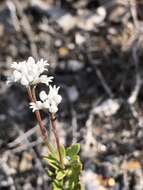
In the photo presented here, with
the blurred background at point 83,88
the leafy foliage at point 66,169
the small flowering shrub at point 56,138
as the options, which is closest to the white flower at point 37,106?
the small flowering shrub at point 56,138

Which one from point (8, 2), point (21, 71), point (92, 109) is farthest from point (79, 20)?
point (21, 71)

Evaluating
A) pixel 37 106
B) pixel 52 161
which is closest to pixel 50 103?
pixel 37 106

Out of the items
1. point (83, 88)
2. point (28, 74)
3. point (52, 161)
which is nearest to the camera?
point (28, 74)

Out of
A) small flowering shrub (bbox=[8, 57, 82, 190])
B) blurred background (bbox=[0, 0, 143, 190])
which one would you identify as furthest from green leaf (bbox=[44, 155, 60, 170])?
blurred background (bbox=[0, 0, 143, 190])

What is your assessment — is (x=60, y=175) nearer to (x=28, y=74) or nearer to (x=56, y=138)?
(x=56, y=138)

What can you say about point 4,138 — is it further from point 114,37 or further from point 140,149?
point 114,37

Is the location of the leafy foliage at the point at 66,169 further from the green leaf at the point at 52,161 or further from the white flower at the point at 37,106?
the white flower at the point at 37,106
